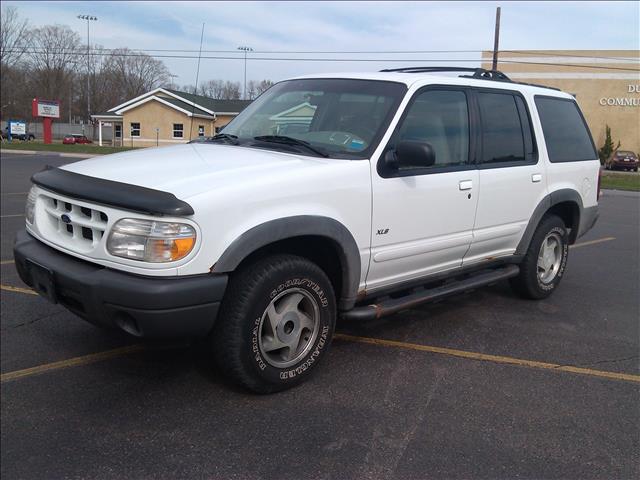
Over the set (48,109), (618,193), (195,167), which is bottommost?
(618,193)

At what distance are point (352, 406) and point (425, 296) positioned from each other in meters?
1.19

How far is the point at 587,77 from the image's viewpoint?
2820 cm

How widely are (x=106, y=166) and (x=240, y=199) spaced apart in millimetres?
1044

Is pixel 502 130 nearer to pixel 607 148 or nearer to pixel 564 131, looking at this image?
pixel 564 131

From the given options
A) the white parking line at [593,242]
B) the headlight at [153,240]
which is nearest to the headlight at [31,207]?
the headlight at [153,240]

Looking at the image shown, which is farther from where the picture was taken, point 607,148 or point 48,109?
point 48,109

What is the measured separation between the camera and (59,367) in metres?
3.84

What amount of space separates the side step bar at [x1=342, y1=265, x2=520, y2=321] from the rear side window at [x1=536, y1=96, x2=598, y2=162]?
125cm

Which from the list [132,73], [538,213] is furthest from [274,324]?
[132,73]

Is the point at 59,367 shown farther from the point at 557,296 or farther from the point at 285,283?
the point at 557,296

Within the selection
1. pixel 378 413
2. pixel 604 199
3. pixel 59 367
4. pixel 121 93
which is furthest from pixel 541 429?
pixel 604 199

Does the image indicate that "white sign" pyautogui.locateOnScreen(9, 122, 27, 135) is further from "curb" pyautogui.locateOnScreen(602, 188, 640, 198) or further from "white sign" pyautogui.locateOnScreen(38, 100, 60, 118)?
"curb" pyautogui.locateOnScreen(602, 188, 640, 198)

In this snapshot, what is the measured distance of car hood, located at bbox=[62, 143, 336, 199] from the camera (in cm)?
309

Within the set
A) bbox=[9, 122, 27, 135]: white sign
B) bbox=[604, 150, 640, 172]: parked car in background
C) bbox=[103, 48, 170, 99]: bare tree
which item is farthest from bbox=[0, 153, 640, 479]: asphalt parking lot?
bbox=[9, 122, 27, 135]: white sign
